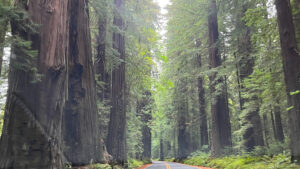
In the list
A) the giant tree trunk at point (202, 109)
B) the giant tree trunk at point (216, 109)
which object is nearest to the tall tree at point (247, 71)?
the giant tree trunk at point (216, 109)

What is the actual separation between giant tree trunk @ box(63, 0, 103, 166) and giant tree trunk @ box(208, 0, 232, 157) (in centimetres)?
917

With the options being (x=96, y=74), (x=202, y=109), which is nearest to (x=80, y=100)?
(x=96, y=74)

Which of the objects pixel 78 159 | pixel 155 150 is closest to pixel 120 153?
pixel 78 159

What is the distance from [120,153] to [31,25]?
24.7ft

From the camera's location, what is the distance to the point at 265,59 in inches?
423

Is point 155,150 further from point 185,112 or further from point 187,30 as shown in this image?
point 187,30

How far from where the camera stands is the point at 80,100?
25.1 feet

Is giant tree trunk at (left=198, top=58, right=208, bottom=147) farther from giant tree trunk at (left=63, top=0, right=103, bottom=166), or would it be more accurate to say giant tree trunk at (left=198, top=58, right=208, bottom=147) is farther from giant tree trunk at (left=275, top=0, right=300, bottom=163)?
giant tree trunk at (left=63, top=0, right=103, bottom=166)

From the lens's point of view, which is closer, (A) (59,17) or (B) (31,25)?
(B) (31,25)

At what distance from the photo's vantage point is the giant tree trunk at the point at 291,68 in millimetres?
7812

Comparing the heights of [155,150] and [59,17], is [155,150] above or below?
below

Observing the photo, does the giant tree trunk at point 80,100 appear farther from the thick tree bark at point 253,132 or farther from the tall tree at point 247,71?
the thick tree bark at point 253,132

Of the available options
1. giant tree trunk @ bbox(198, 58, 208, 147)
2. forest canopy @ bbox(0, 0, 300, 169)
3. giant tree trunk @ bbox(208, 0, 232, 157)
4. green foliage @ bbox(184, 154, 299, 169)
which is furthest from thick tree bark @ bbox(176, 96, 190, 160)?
green foliage @ bbox(184, 154, 299, 169)

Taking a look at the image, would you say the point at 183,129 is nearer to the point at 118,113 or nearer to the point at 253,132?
the point at 253,132
